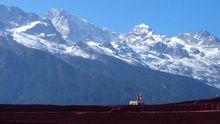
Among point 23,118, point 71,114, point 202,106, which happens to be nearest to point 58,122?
point 71,114

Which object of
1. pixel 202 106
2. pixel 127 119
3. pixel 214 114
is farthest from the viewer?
pixel 202 106

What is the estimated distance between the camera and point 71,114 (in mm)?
32688

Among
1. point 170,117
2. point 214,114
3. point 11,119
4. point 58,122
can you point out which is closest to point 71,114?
point 58,122

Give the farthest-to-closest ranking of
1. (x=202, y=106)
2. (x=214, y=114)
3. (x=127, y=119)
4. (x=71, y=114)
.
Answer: (x=202, y=106)
(x=71, y=114)
(x=127, y=119)
(x=214, y=114)

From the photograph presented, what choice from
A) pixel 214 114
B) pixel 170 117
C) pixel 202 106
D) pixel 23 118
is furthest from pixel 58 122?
pixel 202 106

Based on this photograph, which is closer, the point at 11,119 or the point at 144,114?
the point at 144,114

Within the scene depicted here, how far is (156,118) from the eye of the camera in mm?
29625

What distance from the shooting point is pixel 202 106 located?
125 ft

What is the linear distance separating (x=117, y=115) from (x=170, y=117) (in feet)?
10.1

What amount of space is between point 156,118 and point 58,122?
17.8ft

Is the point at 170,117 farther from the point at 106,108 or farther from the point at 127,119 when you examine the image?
the point at 106,108

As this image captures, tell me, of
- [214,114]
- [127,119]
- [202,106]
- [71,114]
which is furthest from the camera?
[202,106]

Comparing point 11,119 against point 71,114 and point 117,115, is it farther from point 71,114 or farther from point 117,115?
point 117,115

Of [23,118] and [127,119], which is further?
[23,118]
